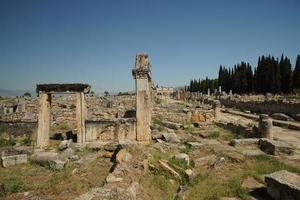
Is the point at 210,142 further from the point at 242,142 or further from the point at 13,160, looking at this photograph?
the point at 13,160

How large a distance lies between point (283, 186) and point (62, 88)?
9.20 metres

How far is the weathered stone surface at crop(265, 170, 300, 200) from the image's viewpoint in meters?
5.48

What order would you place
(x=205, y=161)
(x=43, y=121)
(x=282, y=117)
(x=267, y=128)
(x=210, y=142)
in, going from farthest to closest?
1. (x=282, y=117)
2. (x=267, y=128)
3. (x=210, y=142)
4. (x=43, y=121)
5. (x=205, y=161)

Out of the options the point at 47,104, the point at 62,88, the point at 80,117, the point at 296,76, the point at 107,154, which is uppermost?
the point at 296,76

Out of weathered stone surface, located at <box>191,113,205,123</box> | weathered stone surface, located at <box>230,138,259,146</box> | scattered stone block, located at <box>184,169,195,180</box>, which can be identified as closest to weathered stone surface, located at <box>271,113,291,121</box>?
weathered stone surface, located at <box>191,113,205,123</box>

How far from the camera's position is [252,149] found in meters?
11.0

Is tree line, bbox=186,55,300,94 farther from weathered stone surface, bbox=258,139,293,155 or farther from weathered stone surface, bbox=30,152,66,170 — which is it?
weathered stone surface, bbox=30,152,66,170

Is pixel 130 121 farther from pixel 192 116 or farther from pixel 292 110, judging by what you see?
pixel 292 110

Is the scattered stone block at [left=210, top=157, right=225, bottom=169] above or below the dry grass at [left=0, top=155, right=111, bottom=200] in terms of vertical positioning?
above

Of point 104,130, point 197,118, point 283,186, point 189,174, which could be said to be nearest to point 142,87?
point 104,130

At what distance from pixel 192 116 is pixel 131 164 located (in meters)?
11.4

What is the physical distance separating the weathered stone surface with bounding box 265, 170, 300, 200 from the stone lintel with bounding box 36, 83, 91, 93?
8.20 m

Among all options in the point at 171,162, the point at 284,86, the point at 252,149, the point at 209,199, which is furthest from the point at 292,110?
the point at 284,86

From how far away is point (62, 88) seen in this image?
11.2 metres
